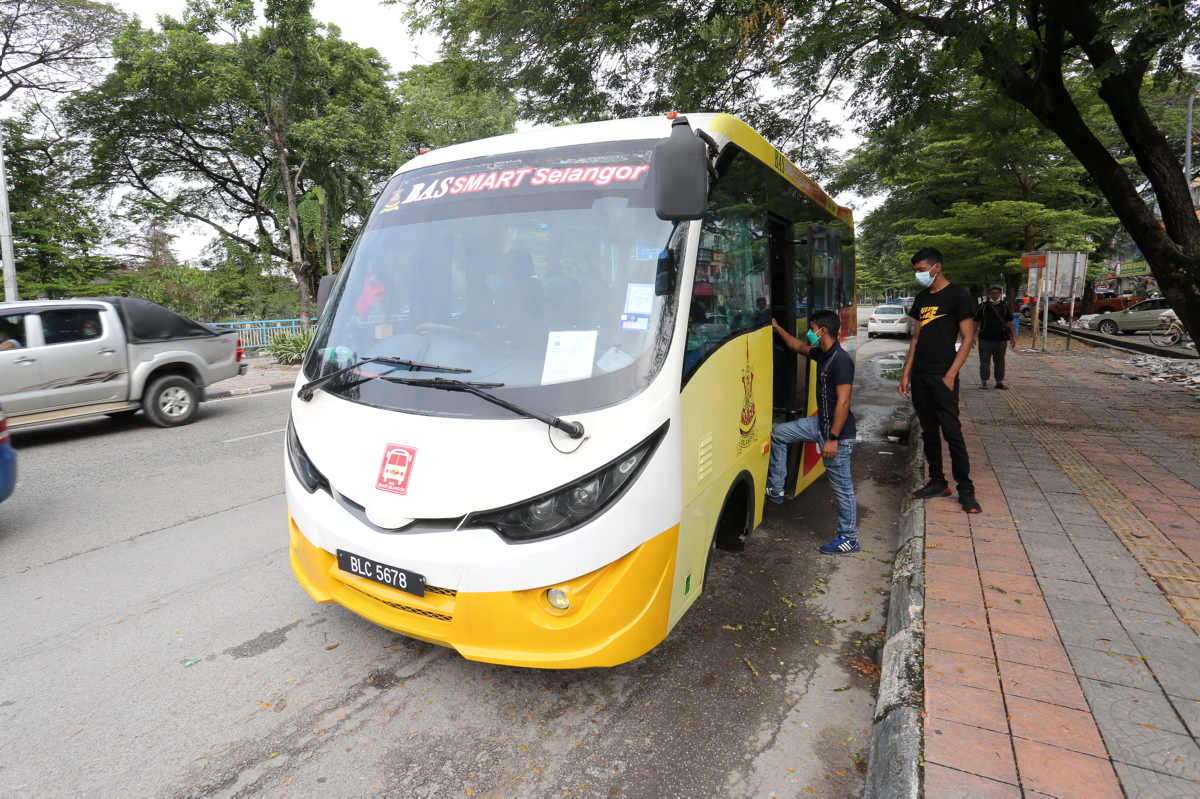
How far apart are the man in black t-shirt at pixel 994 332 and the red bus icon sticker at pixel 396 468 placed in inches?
442

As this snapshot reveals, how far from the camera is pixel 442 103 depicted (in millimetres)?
24906

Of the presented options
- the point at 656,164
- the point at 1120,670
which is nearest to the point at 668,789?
the point at 1120,670

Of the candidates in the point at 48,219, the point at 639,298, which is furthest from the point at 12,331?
the point at 48,219

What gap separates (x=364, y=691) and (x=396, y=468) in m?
1.13

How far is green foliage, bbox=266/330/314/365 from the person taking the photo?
1703 centimetres

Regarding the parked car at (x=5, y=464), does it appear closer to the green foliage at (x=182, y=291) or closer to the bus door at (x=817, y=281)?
the bus door at (x=817, y=281)

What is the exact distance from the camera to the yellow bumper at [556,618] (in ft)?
8.55

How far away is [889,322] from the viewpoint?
29.3 m

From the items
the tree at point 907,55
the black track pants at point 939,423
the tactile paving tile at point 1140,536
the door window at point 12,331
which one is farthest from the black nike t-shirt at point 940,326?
the door window at point 12,331

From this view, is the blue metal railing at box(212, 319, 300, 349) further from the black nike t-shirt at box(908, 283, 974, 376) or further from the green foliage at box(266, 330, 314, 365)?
the black nike t-shirt at box(908, 283, 974, 376)

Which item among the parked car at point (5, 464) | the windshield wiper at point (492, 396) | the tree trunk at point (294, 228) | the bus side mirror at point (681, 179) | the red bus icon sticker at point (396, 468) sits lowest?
the parked car at point (5, 464)

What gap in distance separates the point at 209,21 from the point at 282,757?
22.4 m

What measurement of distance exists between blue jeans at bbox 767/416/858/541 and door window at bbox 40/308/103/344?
8.64 metres

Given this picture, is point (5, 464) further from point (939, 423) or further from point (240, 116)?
point (240, 116)
